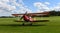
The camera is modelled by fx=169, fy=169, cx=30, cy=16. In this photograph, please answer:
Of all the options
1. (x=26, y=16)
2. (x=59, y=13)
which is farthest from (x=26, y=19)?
(x=59, y=13)

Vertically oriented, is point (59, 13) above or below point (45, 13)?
below

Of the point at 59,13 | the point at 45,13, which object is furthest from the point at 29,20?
→ the point at 59,13

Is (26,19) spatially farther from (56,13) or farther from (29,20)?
(56,13)

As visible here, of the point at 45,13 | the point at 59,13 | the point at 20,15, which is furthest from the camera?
the point at 59,13

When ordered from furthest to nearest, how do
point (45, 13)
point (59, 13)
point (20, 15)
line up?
point (59, 13), point (20, 15), point (45, 13)

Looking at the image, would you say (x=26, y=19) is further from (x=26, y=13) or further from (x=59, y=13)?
(x=59, y=13)

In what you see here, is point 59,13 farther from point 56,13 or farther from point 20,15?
point 20,15

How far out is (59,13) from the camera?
10000 cm

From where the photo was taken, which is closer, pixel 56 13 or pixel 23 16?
pixel 23 16

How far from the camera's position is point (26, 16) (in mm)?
19875

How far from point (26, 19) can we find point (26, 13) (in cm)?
73

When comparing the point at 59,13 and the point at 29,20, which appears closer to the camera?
the point at 29,20

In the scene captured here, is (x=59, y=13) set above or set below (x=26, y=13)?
below

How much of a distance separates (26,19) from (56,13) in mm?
82992
